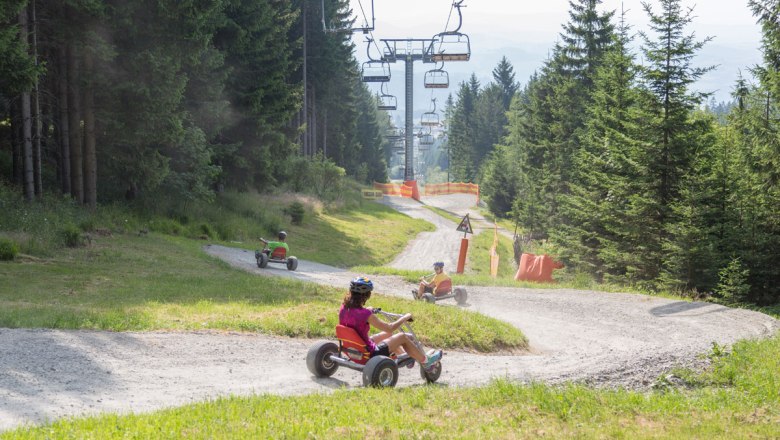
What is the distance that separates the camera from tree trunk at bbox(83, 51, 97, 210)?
26.2m

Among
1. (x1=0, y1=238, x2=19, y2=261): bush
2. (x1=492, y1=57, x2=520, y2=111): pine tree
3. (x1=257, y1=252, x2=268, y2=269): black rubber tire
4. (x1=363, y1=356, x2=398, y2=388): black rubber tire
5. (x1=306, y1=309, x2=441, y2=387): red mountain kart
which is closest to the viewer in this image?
(x1=363, y1=356, x2=398, y2=388): black rubber tire

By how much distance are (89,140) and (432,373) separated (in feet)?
68.4

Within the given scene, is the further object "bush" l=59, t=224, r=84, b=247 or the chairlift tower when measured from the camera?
the chairlift tower

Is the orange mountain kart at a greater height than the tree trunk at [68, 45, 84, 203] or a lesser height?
lesser

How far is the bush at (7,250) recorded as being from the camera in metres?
19.3

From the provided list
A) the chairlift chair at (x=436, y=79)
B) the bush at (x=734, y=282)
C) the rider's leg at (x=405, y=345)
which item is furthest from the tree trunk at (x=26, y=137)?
the chairlift chair at (x=436, y=79)

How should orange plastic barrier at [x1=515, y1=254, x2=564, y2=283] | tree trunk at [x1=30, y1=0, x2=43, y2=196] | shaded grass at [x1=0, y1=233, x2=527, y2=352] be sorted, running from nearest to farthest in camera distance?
shaded grass at [x1=0, y1=233, x2=527, y2=352]
tree trunk at [x1=30, y1=0, x2=43, y2=196]
orange plastic barrier at [x1=515, y1=254, x2=564, y2=283]

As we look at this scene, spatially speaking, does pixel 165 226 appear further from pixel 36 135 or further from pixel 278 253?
pixel 36 135

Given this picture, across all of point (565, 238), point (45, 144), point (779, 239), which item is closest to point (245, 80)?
point (45, 144)

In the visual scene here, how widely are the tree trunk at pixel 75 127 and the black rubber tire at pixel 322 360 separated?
20.1 m

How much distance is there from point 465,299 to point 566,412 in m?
13.2

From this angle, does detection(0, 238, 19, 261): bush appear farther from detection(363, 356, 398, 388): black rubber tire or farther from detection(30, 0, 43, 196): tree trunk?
detection(363, 356, 398, 388): black rubber tire

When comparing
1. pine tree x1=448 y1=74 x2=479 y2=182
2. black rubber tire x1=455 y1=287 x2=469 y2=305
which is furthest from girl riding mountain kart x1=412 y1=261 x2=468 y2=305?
pine tree x1=448 y1=74 x2=479 y2=182

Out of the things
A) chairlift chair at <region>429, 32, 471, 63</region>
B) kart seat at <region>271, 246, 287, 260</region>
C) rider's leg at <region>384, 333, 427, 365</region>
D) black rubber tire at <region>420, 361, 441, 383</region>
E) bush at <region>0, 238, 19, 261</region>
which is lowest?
kart seat at <region>271, 246, 287, 260</region>
